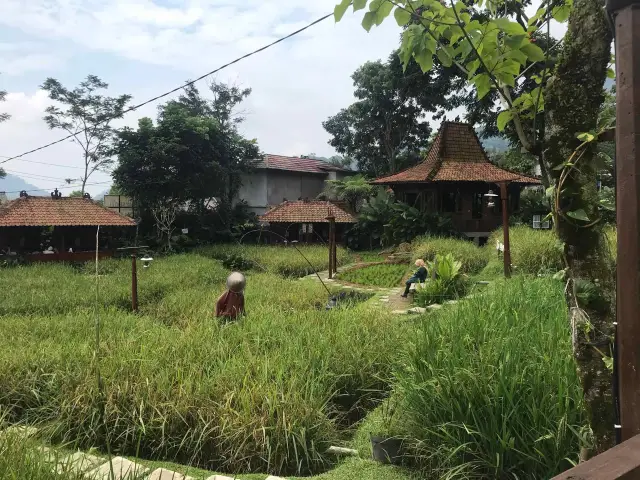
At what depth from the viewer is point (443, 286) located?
756 centimetres

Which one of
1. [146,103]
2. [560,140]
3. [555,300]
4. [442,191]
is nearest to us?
[560,140]

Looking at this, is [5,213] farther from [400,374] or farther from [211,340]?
[400,374]

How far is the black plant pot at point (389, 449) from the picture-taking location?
2.81 m

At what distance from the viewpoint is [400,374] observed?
312 cm

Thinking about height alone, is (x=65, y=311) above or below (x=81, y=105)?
below

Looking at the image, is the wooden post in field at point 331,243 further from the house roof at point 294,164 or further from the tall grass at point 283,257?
the house roof at point 294,164

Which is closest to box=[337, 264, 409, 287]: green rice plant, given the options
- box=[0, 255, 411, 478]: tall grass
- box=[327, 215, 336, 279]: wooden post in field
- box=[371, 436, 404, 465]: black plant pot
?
box=[327, 215, 336, 279]: wooden post in field

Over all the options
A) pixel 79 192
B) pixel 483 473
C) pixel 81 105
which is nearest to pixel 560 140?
pixel 483 473

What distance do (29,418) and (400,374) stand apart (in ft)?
9.41

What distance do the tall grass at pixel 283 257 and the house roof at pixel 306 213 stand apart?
214 cm

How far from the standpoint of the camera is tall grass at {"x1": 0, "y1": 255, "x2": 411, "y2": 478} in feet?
9.87

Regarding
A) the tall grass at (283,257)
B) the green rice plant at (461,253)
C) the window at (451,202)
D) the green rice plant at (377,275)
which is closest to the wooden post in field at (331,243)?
the green rice plant at (377,275)

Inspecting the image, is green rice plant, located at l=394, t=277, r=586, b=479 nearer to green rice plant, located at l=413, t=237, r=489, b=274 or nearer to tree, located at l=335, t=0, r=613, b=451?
tree, located at l=335, t=0, r=613, b=451

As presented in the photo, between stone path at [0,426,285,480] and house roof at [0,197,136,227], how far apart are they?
15583mm
